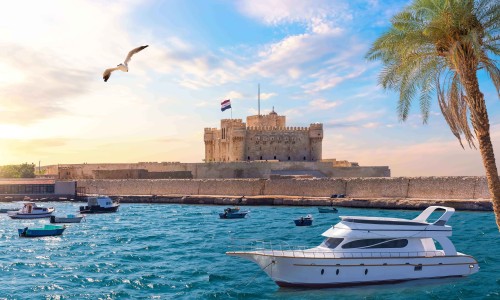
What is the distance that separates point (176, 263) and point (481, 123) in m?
12.7

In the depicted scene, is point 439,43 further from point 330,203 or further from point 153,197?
point 153,197

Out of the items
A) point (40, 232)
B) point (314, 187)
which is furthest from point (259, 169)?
point (40, 232)

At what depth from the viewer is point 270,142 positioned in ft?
240

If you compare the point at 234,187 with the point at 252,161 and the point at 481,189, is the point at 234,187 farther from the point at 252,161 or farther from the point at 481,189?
the point at 481,189

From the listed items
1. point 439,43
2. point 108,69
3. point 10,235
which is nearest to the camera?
point 108,69

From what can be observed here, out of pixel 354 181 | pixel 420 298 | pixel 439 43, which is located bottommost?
pixel 420 298

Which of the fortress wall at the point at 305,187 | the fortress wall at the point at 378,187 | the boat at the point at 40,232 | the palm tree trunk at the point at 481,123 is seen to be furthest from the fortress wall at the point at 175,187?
the palm tree trunk at the point at 481,123

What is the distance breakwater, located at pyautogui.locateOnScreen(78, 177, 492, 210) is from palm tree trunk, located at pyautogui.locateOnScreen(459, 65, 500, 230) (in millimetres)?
27280

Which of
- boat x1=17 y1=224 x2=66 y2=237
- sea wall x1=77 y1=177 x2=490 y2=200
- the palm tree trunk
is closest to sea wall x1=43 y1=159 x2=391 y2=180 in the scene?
sea wall x1=77 y1=177 x2=490 y2=200

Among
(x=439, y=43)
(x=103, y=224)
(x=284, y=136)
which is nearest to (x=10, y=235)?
(x=103, y=224)

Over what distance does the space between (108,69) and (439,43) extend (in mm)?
8654

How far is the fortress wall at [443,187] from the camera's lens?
137 ft

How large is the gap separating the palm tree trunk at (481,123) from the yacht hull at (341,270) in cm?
430

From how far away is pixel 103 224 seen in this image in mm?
35844
